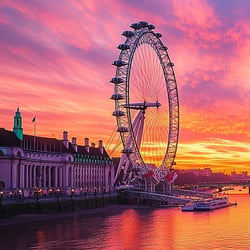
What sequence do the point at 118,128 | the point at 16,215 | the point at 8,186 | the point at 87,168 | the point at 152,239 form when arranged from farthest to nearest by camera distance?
the point at 87,168 < the point at 118,128 < the point at 8,186 < the point at 16,215 < the point at 152,239

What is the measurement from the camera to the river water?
4338 cm

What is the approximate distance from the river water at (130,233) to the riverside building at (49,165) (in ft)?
33.5

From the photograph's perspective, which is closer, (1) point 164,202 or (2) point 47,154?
(2) point 47,154

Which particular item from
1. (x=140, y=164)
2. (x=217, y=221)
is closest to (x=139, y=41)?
(x=140, y=164)

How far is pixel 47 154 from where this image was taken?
84.1 m

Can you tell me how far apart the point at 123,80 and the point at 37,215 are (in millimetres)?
24236

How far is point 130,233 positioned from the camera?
1988 inches

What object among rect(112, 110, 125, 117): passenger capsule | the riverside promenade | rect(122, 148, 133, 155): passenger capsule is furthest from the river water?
Answer: rect(112, 110, 125, 117): passenger capsule

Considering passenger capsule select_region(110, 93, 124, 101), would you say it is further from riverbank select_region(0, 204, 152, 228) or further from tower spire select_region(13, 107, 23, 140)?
riverbank select_region(0, 204, 152, 228)

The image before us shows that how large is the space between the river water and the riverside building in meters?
10.2

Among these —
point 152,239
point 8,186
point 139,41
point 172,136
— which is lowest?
point 152,239

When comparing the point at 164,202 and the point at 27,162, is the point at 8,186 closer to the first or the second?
the point at 27,162

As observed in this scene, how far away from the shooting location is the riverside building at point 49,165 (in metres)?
70.8

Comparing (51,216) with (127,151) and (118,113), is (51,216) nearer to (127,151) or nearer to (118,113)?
(118,113)
